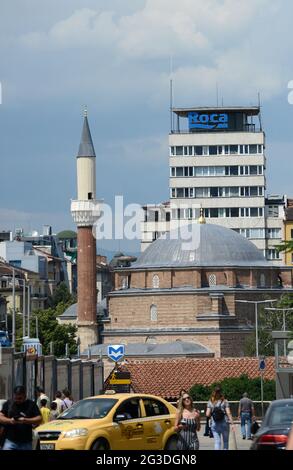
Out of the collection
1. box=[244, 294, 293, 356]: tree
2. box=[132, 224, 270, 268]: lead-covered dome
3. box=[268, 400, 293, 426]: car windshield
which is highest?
box=[132, 224, 270, 268]: lead-covered dome

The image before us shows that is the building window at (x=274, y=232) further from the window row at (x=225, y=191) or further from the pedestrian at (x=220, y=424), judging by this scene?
the pedestrian at (x=220, y=424)

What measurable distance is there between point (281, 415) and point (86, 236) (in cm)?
7828

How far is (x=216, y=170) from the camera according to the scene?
127 meters

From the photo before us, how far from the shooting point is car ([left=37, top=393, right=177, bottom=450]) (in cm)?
2183

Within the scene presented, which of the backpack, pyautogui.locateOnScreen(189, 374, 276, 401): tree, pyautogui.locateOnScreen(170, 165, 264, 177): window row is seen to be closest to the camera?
the backpack

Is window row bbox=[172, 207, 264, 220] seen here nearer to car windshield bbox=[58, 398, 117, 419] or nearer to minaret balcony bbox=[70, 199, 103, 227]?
minaret balcony bbox=[70, 199, 103, 227]

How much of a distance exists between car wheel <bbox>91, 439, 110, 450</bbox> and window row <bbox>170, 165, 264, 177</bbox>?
346 ft

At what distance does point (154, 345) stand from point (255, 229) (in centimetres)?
3033

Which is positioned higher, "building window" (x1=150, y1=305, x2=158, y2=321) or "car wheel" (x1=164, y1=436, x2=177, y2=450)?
"building window" (x1=150, y1=305, x2=158, y2=321)

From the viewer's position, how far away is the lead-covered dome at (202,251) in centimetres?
10475

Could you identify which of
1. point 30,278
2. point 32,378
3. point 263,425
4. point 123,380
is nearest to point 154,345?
point 30,278

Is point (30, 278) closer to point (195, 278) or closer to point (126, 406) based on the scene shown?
point (195, 278)

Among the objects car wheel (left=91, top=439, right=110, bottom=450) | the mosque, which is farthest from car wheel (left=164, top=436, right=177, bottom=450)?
the mosque

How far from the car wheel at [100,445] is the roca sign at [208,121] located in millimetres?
108603
